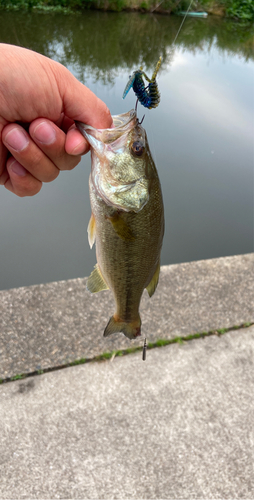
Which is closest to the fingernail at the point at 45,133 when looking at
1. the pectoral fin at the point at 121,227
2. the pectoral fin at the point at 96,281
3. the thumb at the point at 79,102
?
the thumb at the point at 79,102

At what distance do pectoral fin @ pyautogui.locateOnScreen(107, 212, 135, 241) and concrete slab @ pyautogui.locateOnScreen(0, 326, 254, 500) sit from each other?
1628 millimetres

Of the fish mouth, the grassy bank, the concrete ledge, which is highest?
the grassy bank

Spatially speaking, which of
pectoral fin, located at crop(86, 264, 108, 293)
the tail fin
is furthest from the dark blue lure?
the tail fin

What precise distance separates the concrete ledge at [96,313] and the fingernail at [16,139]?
5.87 ft

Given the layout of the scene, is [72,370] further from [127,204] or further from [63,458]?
[127,204]

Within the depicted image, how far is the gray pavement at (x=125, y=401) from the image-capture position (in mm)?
2104

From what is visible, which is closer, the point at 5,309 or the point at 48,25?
the point at 5,309

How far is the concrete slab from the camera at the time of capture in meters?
2.08

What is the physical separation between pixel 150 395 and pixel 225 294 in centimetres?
135

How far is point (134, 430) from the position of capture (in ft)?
7.63

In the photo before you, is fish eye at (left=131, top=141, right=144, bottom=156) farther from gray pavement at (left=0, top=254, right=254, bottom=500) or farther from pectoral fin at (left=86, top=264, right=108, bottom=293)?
gray pavement at (left=0, top=254, right=254, bottom=500)

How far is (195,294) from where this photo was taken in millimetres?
3281

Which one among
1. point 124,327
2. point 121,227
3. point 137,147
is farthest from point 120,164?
point 124,327

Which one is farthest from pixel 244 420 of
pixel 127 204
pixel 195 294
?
pixel 127 204
